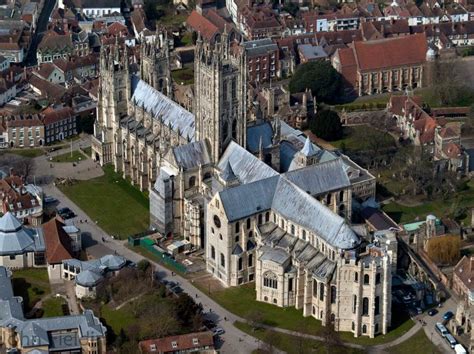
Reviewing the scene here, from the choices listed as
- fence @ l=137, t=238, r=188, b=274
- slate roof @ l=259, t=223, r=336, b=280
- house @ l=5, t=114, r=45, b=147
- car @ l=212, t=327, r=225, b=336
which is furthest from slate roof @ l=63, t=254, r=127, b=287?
house @ l=5, t=114, r=45, b=147

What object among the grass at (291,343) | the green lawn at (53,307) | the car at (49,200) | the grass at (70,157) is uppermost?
the grass at (70,157)

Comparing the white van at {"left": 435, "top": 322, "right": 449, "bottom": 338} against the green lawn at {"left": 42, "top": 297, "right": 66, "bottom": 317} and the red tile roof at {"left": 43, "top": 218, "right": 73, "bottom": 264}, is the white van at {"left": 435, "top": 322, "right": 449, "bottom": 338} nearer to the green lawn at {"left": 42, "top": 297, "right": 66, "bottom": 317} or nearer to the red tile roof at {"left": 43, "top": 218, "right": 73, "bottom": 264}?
the green lawn at {"left": 42, "top": 297, "right": 66, "bottom": 317}

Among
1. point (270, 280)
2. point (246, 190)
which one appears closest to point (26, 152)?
point (246, 190)

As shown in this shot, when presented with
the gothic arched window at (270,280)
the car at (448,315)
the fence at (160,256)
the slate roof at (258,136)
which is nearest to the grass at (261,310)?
the gothic arched window at (270,280)

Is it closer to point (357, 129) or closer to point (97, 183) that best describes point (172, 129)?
point (97, 183)

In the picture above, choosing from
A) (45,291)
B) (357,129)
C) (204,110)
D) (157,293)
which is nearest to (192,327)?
(157,293)

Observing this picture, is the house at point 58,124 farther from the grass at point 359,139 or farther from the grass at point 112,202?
the grass at point 359,139
